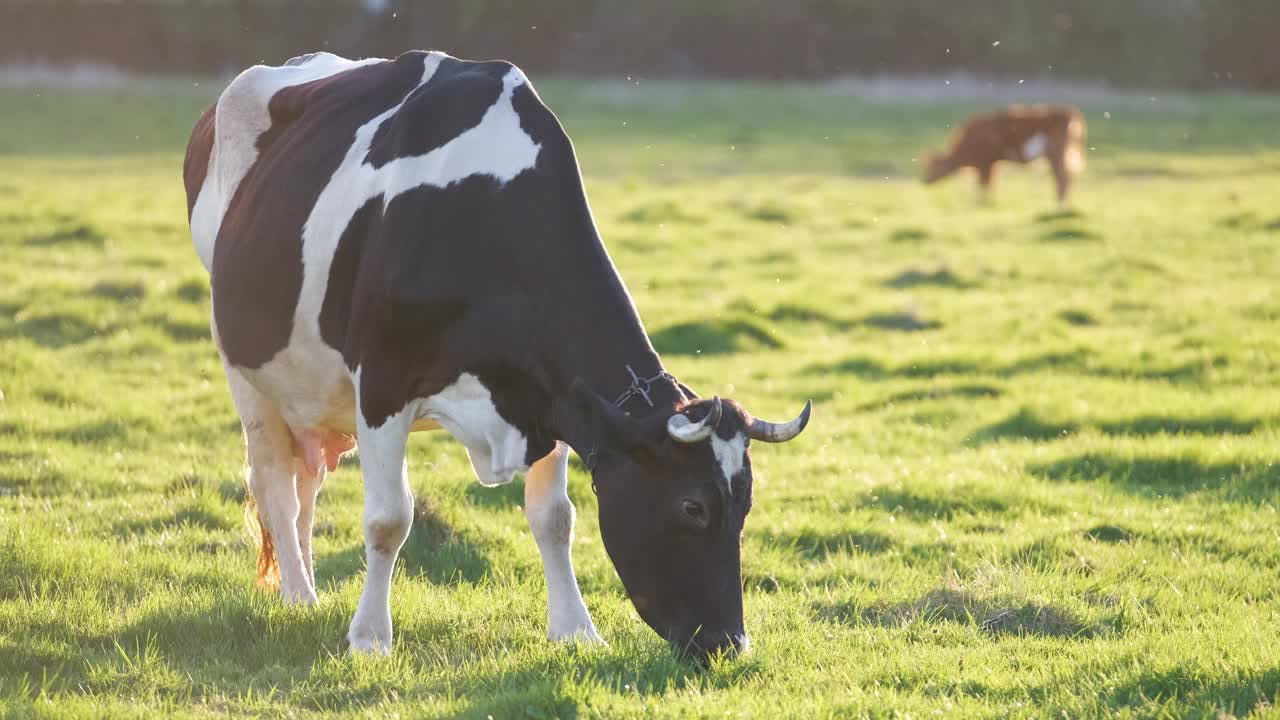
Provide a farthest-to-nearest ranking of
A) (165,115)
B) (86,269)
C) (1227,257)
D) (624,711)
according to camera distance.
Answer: (165,115)
(1227,257)
(86,269)
(624,711)

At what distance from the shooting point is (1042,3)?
67.2 m

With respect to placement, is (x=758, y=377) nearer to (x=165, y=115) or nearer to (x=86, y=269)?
(x=86, y=269)

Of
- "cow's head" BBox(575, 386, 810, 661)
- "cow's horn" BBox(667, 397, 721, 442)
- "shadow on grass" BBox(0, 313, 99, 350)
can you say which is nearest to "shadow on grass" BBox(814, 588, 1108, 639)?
"cow's head" BBox(575, 386, 810, 661)

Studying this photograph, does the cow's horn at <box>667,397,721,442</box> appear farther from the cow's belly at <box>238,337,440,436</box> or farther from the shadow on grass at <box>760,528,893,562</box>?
the shadow on grass at <box>760,528,893,562</box>

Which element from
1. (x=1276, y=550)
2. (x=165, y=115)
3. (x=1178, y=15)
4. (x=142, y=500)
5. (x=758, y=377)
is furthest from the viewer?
(x=1178, y=15)

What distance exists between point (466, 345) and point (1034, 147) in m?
24.4

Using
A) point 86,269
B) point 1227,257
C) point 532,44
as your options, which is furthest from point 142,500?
point 532,44

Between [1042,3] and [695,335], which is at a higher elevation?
[1042,3]

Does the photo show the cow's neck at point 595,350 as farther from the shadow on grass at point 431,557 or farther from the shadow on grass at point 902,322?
the shadow on grass at point 902,322

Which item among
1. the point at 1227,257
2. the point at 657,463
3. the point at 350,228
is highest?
the point at 350,228

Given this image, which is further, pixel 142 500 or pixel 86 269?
pixel 86 269

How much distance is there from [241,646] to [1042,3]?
6753 cm

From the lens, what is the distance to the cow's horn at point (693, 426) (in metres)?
4.18

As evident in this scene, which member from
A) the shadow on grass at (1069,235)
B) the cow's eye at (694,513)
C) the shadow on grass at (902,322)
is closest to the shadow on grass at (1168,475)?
the cow's eye at (694,513)
